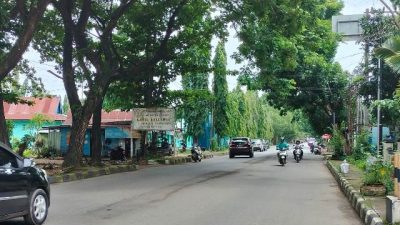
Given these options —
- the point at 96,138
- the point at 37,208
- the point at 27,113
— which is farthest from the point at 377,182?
the point at 27,113

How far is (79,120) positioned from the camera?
20906mm

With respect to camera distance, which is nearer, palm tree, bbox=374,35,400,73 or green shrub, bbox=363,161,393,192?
palm tree, bbox=374,35,400,73

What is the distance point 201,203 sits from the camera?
10977 millimetres

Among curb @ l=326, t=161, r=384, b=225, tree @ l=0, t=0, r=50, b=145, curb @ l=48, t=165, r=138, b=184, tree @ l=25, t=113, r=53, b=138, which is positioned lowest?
curb @ l=48, t=165, r=138, b=184

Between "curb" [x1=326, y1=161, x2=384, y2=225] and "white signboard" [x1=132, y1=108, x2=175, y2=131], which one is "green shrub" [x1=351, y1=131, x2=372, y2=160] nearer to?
"white signboard" [x1=132, y1=108, x2=175, y2=131]

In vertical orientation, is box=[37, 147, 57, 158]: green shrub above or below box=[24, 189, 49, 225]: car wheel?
below

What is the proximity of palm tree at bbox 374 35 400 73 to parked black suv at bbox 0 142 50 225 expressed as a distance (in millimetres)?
7071

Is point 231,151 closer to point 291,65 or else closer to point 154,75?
point 154,75

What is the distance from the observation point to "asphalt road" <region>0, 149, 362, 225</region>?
8875 millimetres

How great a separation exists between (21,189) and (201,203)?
4240 millimetres

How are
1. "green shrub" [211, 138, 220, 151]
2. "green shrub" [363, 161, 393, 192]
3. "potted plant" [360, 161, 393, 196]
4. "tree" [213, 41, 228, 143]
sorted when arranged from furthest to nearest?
"green shrub" [211, 138, 220, 151] < "tree" [213, 41, 228, 143] < "green shrub" [363, 161, 393, 192] < "potted plant" [360, 161, 393, 196]

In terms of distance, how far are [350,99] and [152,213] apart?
20.9 meters

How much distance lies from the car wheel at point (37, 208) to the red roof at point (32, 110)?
140 feet

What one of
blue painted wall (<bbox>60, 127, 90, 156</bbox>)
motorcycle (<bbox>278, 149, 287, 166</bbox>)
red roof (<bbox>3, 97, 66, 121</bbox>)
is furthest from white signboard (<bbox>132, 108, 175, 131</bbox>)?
red roof (<bbox>3, 97, 66, 121</bbox>)
